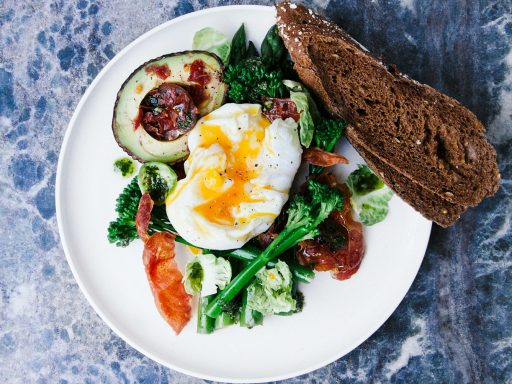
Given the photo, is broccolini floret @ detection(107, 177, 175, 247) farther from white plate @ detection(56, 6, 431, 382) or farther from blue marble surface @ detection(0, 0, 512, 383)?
blue marble surface @ detection(0, 0, 512, 383)

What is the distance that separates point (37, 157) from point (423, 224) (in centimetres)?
278

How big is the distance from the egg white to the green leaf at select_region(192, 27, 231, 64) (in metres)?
0.42

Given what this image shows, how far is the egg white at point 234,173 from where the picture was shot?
12.6ft

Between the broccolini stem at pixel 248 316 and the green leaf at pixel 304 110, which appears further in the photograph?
the broccolini stem at pixel 248 316

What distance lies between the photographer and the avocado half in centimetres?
389

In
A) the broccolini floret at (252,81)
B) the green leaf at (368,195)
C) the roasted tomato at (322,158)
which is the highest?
the broccolini floret at (252,81)

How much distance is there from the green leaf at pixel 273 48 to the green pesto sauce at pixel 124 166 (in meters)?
1.16

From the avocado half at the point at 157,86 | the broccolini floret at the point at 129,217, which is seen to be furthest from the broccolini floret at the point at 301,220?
the avocado half at the point at 157,86

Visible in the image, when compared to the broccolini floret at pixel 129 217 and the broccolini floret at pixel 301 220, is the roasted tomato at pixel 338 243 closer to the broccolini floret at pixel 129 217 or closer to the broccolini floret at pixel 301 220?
the broccolini floret at pixel 301 220

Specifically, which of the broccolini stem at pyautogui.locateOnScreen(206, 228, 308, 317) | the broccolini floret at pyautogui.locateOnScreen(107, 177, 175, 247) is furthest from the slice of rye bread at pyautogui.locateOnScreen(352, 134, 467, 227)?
the broccolini floret at pyautogui.locateOnScreen(107, 177, 175, 247)

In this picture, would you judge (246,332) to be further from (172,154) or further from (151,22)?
(151,22)

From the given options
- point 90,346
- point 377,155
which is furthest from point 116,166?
point 377,155

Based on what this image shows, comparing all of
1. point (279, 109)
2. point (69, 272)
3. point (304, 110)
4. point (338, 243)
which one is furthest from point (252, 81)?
point (69, 272)

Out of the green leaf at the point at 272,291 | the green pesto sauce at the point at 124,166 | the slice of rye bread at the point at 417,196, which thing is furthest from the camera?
the green pesto sauce at the point at 124,166
